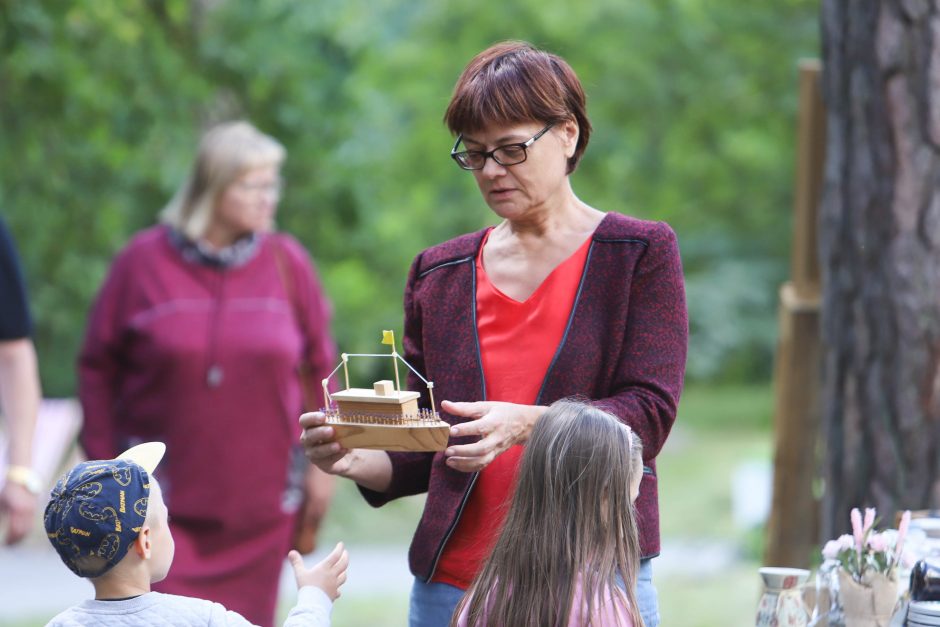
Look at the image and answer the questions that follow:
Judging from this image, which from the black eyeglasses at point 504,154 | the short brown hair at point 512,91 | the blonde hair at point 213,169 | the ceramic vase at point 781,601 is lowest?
the ceramic vase at point 781,601

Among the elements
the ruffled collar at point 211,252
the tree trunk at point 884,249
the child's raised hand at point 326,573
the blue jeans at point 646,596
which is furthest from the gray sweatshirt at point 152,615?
the ruffled collar at point 211,252

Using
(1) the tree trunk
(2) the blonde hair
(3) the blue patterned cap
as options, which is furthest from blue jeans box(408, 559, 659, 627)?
(2) the blonde hair

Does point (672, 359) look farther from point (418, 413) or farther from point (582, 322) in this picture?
point (418, 413)

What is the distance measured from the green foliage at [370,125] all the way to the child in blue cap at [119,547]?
527 cm

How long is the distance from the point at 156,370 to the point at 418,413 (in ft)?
8.00

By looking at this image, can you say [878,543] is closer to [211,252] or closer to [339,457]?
[339,457]

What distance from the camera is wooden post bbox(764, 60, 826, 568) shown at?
15.7 feet

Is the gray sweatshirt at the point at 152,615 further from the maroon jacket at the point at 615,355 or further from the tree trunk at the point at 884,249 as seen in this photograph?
the tree trunk at the point at 884,249

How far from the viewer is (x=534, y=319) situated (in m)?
2.67

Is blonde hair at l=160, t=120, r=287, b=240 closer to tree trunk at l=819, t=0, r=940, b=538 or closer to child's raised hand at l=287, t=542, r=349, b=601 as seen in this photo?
tree trunk at l=819, t=0, r=940, b=538

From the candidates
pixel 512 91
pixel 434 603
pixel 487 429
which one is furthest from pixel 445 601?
pixel 512 91

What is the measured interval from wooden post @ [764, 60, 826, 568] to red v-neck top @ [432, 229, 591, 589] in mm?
2340

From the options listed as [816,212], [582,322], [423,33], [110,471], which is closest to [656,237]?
[582,322]

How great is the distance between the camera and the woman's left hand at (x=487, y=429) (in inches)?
93.7
